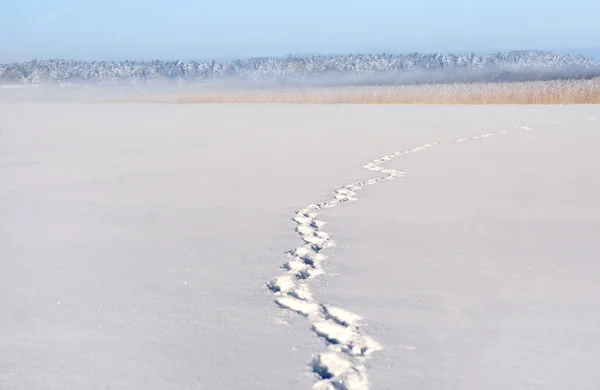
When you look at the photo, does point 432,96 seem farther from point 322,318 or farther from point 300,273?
point 322,318

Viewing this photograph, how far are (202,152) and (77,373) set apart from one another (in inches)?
234

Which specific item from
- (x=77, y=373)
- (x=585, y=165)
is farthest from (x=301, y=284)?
(x=585, y=165)

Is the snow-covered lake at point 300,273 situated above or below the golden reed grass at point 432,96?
above

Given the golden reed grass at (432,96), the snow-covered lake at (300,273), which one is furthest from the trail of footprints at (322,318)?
the golden reed grass at (432,96)

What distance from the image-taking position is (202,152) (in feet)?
26.0

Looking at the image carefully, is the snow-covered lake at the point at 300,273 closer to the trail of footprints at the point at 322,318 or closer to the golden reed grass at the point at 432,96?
the trail of footprints at the point at 322,318

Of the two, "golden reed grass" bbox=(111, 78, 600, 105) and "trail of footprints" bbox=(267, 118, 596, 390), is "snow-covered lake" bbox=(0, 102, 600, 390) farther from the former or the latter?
"golden reed grass" bbox=(111, 78, 600, 105)

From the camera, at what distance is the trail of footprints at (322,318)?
79.7 inches

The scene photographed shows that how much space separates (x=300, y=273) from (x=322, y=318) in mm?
581

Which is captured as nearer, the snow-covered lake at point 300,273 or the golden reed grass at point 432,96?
the snow-covered lake at point 300,273

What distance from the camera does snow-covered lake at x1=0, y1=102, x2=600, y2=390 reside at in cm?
211

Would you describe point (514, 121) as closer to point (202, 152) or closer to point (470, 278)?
point (202, 152)

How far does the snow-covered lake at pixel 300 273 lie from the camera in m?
2.11

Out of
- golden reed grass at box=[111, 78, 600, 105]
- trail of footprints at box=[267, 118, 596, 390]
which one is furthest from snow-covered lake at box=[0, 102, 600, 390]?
golden reed grass at box=[111, 78, 600, 105]
